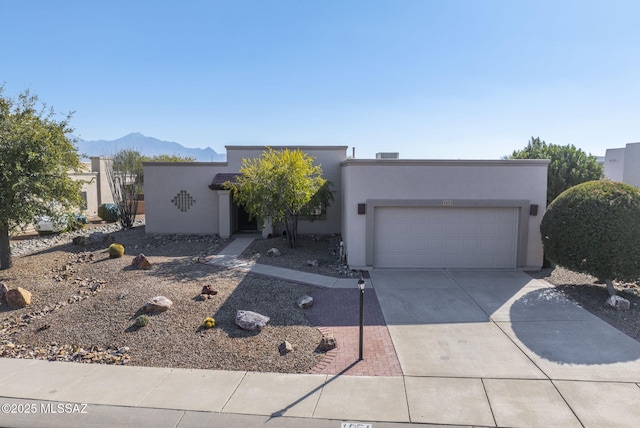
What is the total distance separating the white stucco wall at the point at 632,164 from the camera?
25.1 m

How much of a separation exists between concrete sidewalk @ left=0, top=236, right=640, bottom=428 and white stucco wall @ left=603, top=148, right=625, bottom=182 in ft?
81.9

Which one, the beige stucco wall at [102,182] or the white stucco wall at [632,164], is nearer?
the white stucco wall at [632,164]

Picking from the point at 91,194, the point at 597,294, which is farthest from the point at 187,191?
the point at 597,294

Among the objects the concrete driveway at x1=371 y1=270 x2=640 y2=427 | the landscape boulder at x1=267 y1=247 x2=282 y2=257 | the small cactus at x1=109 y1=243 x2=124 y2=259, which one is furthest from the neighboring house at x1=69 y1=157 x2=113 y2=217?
the concrete driveway at x1=371 y1=270 x2=640 y2=427

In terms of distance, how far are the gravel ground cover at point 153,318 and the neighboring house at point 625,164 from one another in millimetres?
24679

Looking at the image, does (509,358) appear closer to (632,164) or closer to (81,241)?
(81,241)

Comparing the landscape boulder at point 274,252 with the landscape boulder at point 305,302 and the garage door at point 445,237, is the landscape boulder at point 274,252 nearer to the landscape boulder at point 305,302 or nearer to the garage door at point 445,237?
the garage door at point 445,237

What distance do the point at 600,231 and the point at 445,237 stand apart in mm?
4365

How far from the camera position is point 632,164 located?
1003 inches

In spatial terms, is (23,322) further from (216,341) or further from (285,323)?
(285,323)

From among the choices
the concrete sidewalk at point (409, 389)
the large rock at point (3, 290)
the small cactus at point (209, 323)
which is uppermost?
the large rock at point (3, 290)

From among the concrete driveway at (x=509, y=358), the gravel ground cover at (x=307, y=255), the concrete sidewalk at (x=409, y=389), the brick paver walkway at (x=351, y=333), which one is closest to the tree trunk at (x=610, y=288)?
the concrete driveway at (x=509, y=358)

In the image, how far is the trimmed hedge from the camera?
32.3 feet

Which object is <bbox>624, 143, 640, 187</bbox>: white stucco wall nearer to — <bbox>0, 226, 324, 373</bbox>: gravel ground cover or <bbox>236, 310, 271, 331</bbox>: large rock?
<bbox>0, 226, 324, 373</bbox>: gravel ground cover
